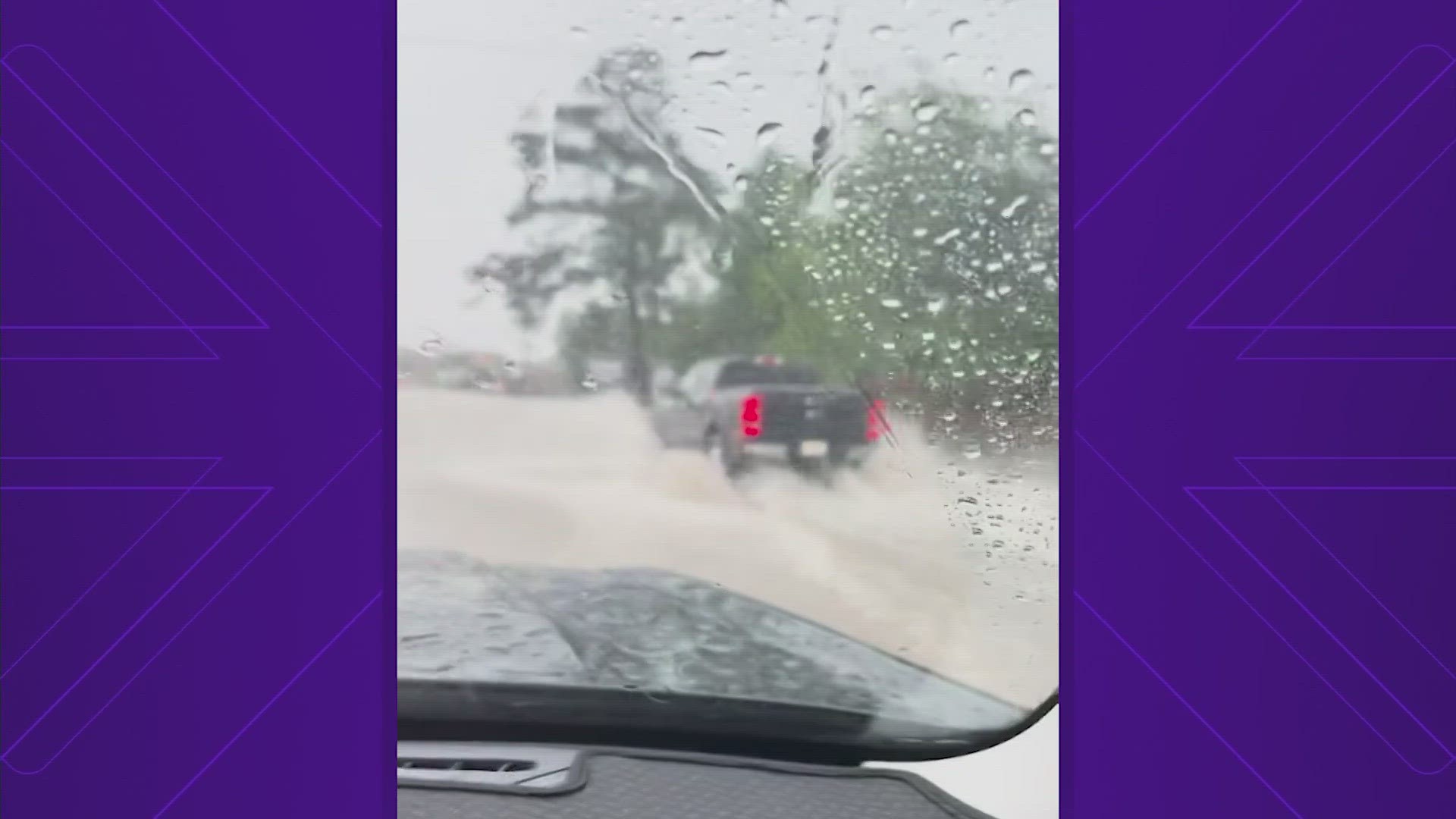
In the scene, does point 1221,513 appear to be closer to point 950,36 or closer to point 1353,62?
point 1353,62

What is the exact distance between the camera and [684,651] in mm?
2074

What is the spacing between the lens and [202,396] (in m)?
1.41

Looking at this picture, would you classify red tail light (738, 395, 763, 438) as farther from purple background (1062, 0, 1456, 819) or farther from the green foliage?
purple background (1062, 0, 1456, 819)

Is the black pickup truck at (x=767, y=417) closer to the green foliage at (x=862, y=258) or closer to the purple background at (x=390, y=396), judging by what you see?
the green foliage at (x=862, y=258)

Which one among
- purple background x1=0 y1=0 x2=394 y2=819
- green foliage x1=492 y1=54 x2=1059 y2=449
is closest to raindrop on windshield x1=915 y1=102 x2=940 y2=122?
green foliage x1=492 y1=54 x2=1059 y2=449

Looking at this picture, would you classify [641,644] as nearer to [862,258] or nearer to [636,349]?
[636,349]

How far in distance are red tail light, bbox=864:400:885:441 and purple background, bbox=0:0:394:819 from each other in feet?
3.32

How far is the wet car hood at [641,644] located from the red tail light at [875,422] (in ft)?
1.43

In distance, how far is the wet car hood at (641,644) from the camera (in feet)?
6.50

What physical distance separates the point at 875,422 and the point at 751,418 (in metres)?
0.27

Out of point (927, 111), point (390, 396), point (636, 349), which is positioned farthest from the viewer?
point (636, 349)

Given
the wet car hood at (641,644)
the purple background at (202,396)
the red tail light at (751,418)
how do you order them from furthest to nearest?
the red tail light at (751,418)
the wet car hood at (641,644)
the purple background at (202,396)

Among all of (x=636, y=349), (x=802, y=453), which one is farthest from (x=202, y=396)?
(x=802, y=453)

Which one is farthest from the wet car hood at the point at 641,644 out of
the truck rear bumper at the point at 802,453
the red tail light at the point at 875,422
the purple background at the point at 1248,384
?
the purple background at the point at 1248,384
